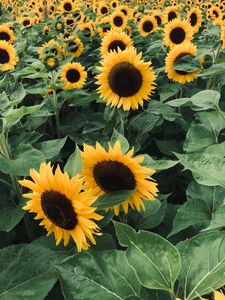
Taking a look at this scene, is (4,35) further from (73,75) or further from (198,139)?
(198,139)

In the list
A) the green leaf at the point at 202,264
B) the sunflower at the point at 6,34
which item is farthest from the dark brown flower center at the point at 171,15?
the green leaf at the point at 202,264

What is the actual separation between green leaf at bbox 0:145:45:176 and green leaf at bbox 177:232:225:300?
Answer: 730 mm

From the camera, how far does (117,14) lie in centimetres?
450

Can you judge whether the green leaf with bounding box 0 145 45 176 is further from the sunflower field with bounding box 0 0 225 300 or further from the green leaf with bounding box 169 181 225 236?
the green leaf with bounding box 169 181 225 236

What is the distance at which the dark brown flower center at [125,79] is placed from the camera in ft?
7.11

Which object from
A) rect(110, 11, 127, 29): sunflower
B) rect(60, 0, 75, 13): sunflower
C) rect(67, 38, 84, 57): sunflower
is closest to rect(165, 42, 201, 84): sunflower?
rect(67, 38, 84, 57): sunflower

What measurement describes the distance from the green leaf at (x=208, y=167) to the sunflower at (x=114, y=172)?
0.14 meters

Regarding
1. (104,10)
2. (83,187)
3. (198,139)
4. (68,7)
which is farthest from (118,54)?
(104,10)

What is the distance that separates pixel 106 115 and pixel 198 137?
71 cm

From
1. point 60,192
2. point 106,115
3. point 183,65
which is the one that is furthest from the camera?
point 183,65

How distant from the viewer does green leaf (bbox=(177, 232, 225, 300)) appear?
2.81ft

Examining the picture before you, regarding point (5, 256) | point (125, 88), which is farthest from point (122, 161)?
point (125, 88)

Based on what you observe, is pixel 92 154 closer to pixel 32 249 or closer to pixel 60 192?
pixel 60 192

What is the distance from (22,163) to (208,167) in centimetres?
70
